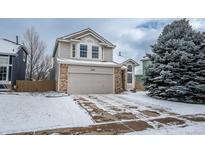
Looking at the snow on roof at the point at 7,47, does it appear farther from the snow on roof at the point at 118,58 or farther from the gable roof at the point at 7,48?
the snow on roof at the point at 118,58

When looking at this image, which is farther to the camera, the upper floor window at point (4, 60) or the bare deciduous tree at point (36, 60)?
the bare deciduous tree at point (36, 60)

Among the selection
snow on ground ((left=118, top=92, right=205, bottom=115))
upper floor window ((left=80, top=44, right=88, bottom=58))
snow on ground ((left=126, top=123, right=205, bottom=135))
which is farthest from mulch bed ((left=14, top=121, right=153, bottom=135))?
upper floor window ((left=80, top=44, right=88, bottom=58))

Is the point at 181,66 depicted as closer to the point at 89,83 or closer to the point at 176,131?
the point at 176,131

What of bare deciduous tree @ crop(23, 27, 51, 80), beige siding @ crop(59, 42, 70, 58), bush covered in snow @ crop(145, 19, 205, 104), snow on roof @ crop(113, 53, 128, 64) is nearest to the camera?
bush covered in snow @ crop(145, 19, 205, 104)

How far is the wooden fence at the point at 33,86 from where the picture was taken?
10.9 metres

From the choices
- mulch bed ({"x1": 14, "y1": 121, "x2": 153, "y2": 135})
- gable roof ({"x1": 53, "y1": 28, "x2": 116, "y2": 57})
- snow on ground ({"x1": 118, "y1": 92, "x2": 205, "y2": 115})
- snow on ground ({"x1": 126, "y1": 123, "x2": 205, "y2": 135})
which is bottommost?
snow on ground ({"x1": 126, "y1": 123, "x2": 205, "y2": 135})

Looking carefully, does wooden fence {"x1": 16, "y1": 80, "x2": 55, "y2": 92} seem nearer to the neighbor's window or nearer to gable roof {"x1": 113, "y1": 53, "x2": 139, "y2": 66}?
the neighbor's window

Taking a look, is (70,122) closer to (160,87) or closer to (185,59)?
(160,87)

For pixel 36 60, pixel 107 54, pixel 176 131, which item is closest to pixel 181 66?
pixel 176 131

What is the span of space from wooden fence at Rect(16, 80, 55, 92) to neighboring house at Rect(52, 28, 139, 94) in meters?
0.94

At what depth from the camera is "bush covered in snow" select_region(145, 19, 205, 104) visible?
26.0ft

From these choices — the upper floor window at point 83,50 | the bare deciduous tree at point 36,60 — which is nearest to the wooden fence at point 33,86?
the upper floor window at point 83,50
